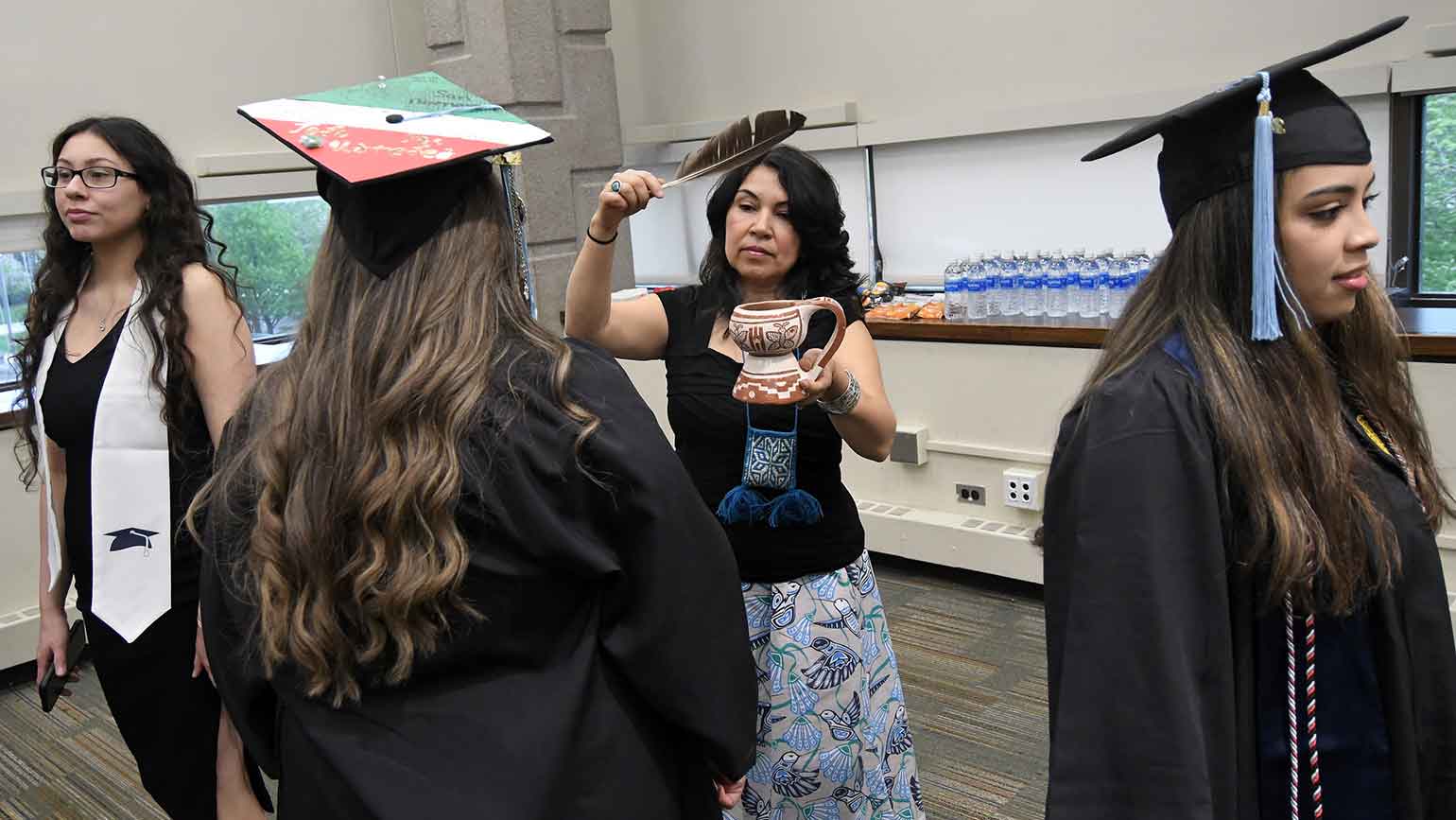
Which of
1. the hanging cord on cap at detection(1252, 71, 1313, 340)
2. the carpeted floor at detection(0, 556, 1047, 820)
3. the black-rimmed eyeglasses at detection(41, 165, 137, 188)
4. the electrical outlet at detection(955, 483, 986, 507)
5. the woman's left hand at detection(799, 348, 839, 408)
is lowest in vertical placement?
the carpeted floor at detection(0, 556, 1047, 820)

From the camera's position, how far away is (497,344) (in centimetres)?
116

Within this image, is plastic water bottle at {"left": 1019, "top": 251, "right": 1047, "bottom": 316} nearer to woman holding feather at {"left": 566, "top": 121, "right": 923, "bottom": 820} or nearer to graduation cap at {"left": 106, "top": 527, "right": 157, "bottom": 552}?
woman holding feather at {"left": 566, "top": 121, "right": 923, "bottom": 820}

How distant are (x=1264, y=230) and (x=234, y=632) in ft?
3.87

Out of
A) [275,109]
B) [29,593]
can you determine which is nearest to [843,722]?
[275,109]

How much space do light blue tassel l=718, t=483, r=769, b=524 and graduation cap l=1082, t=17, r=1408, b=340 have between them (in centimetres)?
81

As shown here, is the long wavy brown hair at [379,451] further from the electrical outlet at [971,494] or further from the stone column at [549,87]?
the stone column at [549,87]

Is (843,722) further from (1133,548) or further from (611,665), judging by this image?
(1133,548)

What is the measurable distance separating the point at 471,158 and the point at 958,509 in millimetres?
2911

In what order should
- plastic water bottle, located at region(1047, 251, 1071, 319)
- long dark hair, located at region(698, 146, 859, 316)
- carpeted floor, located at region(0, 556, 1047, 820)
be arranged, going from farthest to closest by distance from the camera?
plastic water bottle, located at region(1047, 251, 1071, 319), carpeted floor, located at region(0, 556, 1047, 820), long dark hair, located at region(698, 146, 859, 316)

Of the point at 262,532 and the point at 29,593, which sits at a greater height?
the point at 262,532

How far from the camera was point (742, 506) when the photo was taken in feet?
5.81

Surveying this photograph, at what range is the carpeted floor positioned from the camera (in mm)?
2656

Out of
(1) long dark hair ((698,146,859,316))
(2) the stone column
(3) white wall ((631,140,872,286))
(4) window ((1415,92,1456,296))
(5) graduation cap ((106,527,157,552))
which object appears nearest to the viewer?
(1) long dark hair ((698,146,859,316))

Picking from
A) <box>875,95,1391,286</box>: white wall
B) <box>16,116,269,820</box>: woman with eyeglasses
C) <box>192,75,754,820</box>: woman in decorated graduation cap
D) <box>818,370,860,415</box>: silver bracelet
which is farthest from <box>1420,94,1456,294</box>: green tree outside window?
<box>16,116,269,820</box>: woman with eyeglasses
